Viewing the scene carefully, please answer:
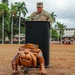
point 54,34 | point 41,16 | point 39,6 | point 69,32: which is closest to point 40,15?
point 41,16

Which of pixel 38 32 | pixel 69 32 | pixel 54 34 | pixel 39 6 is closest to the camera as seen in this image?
pixel 38 32

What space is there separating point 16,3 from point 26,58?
77685 millimetres

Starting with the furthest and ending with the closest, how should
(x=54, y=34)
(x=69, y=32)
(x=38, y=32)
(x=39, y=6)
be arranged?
(x=69, y=32) → (x=54, y=34) → (x=39, y=6) → (x=38, y=32)

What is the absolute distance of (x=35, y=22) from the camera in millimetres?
6949

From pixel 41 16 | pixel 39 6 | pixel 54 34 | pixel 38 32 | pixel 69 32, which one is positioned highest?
pixel 39 6

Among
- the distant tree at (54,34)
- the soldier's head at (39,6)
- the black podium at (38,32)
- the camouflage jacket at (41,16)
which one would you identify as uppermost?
the soldier's head at (39,6)

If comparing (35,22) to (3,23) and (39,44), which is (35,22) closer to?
(39,44)

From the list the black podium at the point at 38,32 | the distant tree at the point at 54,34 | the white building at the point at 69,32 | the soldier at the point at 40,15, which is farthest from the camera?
the white building at the point at 69,32

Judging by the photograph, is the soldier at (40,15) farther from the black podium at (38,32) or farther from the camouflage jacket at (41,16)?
the black podium at (38,32)

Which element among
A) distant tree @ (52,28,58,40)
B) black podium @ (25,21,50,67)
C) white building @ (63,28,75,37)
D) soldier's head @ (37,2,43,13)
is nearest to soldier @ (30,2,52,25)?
soldier's head @ (37,2,43,13)

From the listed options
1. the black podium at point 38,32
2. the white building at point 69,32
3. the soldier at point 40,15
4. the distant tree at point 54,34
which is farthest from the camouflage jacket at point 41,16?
the white building at point 69,32

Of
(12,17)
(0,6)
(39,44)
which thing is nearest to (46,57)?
(39,44)

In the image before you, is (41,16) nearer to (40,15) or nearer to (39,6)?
(40,15)

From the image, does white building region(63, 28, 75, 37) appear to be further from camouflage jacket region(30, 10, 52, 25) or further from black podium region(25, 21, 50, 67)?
black podium region(25, 21, 50, 67)
